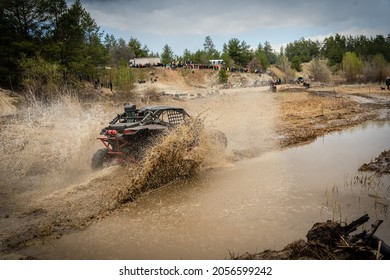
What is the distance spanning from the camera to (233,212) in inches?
223

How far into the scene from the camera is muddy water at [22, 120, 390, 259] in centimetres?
459

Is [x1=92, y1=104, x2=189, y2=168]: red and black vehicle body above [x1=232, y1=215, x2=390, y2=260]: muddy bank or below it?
above

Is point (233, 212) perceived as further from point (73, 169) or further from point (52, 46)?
point (52, 46)

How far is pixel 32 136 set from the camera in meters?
12.2

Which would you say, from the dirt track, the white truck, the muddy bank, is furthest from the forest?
the white truck

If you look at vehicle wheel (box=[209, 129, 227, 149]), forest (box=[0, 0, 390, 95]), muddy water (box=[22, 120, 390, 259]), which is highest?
forest (box=[0, 0, 390, 95])

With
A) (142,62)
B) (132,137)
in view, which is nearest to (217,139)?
(132,137)

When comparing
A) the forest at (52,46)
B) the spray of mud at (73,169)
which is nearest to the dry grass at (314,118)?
the spray of mud at (73,169)

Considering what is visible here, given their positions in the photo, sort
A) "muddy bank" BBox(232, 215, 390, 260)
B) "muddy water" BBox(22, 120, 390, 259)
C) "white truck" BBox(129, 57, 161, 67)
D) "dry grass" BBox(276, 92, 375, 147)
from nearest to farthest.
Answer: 1. "muddy bank" BBox(232, 215, 390, 260)
2. "muddy water" BBox(22, 120, 390, 259)
3. "dry grass" BBox(276, 92, 375, 147)
4. "white truck" BBox(129, 57, 161, 67)

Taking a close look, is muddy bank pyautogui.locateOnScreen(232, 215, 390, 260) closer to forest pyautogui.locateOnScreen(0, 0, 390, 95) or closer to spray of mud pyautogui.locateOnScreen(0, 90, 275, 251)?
spray of mud pyautogui.locateOnScreen(0, 90, 275, 251)

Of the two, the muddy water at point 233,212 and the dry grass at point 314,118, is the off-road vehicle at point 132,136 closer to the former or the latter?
the muddy water at point 233,212

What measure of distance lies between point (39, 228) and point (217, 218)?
2857 mm

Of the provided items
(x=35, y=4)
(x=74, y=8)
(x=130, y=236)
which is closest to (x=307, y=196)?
(x=130, y=236)

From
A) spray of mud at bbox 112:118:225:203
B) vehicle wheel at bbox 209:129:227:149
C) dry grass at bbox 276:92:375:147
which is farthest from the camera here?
dry grass at bbox 276:92:375:147
